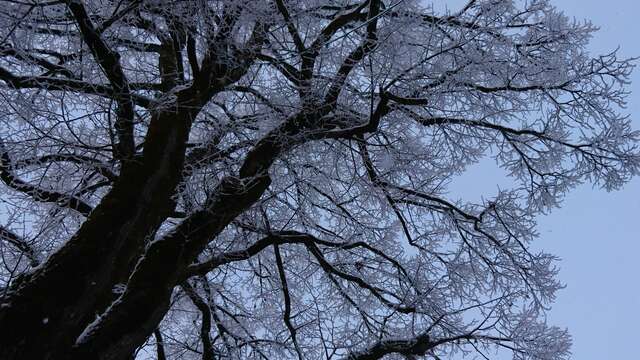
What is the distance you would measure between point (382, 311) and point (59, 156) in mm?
4291

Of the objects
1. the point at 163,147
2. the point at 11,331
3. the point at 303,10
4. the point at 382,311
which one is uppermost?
the point at 303,10

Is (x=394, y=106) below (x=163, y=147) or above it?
above

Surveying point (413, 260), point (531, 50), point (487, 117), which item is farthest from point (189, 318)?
point (531, 50)

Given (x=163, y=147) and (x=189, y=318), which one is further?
(x=189, y=318)

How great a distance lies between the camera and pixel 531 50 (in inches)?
279

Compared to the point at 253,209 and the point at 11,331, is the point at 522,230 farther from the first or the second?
the point at 11,331

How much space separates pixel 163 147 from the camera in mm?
5359

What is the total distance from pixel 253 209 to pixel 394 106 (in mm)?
2214

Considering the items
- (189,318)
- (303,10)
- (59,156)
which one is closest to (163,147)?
(59,156)

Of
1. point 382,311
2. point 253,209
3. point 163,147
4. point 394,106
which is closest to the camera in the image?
point 163,147

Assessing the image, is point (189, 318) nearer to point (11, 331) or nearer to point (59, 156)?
point (59, 156)

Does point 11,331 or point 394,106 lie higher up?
point 394,106

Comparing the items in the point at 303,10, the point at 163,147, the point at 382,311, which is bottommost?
the point at 163,147

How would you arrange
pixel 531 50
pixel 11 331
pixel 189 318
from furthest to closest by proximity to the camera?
pixel 189 318 < pixel 531 50 < pixel 11 331
